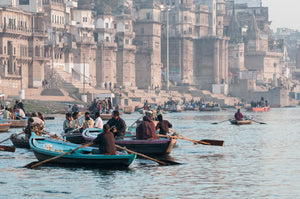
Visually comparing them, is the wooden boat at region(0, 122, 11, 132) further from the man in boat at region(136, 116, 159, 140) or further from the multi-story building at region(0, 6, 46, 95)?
the multi-story building at region(0, 6, 46, 95)

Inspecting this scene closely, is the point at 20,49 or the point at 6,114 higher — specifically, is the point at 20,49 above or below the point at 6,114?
above

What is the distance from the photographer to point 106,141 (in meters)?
33.2

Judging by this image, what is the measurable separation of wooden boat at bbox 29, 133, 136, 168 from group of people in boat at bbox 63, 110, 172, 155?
0.36 metres

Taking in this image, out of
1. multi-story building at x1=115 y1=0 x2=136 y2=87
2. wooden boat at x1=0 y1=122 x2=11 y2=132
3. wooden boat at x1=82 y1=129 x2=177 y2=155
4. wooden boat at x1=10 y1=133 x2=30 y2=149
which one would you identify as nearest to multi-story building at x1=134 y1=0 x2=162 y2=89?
multi-story building at x1=115 y1=0 x2=136 y2=87

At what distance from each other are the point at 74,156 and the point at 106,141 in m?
1.81

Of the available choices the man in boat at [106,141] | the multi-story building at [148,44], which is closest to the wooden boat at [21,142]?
the man in boat at [106,141]

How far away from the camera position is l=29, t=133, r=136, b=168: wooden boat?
3343cm

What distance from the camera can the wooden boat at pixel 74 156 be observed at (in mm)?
33434

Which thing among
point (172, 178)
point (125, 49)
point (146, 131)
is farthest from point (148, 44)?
point (172, 178)

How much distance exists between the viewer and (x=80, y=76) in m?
138

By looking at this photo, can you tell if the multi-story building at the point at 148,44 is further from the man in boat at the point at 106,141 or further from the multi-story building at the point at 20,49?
the man in boat at the point at 106,141

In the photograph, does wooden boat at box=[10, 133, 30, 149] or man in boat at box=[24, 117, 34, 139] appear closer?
man in boat at box=[24, 117, 34, 139]

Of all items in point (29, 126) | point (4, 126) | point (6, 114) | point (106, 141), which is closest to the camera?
point (106, 141)

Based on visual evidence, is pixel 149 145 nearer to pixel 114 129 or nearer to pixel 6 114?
pixel 114 129
